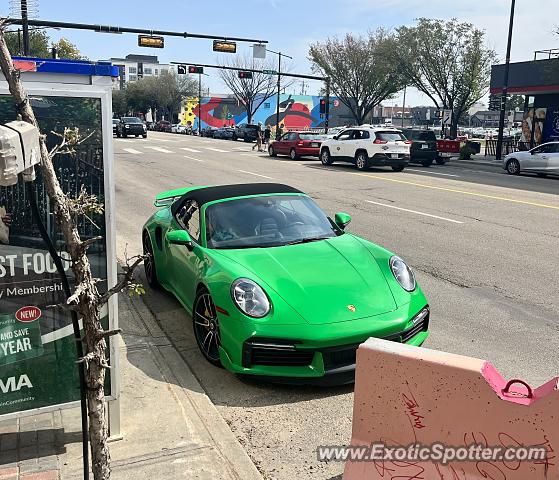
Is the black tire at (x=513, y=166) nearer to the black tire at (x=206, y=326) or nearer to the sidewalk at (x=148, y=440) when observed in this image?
the black tire at (x=206, y=326)

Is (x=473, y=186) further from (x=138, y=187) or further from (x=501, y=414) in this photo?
(x=501, y=414)

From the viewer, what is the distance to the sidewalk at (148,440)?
3.28 m

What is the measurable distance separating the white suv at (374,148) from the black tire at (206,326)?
1838cm

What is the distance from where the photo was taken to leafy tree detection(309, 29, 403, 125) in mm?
46662

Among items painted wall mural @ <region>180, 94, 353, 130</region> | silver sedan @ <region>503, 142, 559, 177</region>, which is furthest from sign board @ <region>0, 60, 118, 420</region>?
painted wall mural @ <region>180, 94, 353, 130</region>

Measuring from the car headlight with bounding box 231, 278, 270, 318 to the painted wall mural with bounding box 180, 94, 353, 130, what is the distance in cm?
8720

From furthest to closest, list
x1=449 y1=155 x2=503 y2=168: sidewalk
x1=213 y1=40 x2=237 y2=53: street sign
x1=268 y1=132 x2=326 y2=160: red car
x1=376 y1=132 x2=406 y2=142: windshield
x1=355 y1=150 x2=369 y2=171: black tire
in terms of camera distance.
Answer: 1. x1=213 y1=40 x2=237 y2=53: street sign
2. x1=449 y1=155 x2=503 y2=168: sidewalk
3. x1=268 y1=132 x2=326 y2=160: red car
4. x1=355 y1=150 x2=369 y2=171: black tire
5. x1=376 y1=132 x2=406 y2=142: windshield

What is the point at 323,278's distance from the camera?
184 inches

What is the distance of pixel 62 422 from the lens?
373cm

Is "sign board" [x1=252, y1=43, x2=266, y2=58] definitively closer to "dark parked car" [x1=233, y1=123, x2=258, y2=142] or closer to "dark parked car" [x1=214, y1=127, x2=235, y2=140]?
"dark parked car" [x1=233, y1=123, x2=258, y2=142]

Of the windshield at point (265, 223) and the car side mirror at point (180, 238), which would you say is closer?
the car side mirror at point (180, 238)

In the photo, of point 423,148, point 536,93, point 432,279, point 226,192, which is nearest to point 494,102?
point 536,93

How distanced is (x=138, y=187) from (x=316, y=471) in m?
14.4

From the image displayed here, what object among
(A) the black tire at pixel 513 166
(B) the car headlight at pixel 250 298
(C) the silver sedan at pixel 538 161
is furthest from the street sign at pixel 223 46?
(B) the car headlight at pixel 250 298
